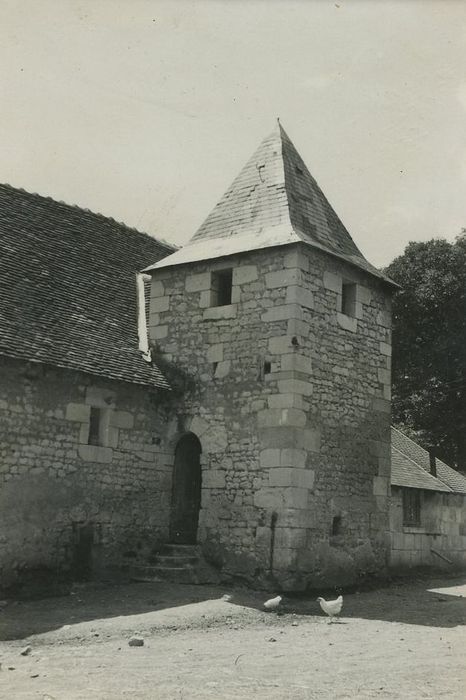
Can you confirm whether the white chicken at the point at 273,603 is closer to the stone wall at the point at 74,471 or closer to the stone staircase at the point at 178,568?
the stone staircase at the point at 178,568

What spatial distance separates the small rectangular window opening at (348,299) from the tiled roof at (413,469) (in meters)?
5.93

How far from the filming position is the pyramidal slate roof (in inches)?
540

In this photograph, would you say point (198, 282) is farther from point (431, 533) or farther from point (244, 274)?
point (431, 533)

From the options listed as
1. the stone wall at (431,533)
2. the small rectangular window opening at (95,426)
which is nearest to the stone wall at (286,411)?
the small rectangular window opening at (95,426)

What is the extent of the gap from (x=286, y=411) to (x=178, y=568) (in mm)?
3068

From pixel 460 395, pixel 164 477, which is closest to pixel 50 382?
pixel 164 477

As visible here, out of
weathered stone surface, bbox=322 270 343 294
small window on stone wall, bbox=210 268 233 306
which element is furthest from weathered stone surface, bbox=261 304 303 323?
small window on stone wall, bbox=210 268 233 306

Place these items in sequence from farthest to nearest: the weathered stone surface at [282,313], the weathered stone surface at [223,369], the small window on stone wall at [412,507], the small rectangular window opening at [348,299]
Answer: the small window on stone wall at [412,507] < the small rectangular window opening at [348,299] < the weathered stone surface at [223,369] < the weathered stone surface at [282,313]

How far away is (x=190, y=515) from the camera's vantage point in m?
13.9

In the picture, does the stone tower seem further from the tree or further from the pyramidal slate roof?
the tree

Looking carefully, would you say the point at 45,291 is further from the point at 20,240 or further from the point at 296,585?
the point at 296,585

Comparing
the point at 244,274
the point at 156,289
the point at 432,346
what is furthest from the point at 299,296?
the point at 432,346

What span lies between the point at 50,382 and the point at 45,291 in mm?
1984

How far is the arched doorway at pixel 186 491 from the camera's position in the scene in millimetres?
13805
